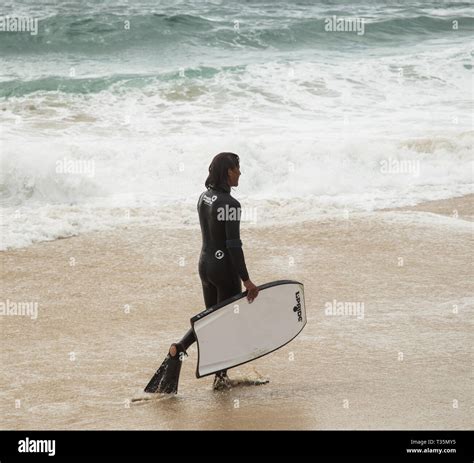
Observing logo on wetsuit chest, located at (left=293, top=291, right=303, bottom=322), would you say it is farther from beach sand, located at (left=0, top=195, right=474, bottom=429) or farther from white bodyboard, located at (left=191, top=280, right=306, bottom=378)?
beach sand, located at (left=0, top=195, right=474, bottom=429)

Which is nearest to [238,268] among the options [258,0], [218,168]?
[218,168]

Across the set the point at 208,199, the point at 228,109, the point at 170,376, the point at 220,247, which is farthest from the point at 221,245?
the point at 228,109

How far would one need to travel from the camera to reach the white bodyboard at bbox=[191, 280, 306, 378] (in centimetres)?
519

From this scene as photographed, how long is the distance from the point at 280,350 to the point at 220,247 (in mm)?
1299

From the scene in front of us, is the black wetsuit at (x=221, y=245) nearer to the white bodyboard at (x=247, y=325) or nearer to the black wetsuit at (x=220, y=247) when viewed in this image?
the black wetsuit at (x=220, y=247)

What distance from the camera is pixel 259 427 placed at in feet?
15.6

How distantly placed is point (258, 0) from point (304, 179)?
18.3m

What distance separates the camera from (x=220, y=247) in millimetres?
5184

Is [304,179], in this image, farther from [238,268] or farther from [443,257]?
[238,268]

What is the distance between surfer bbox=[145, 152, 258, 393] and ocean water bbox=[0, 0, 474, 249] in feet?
14.6

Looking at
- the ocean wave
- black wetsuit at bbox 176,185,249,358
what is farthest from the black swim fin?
the ocean wave

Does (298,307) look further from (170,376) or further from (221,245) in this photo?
(170,376)

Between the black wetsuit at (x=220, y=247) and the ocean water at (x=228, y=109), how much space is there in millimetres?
4500
